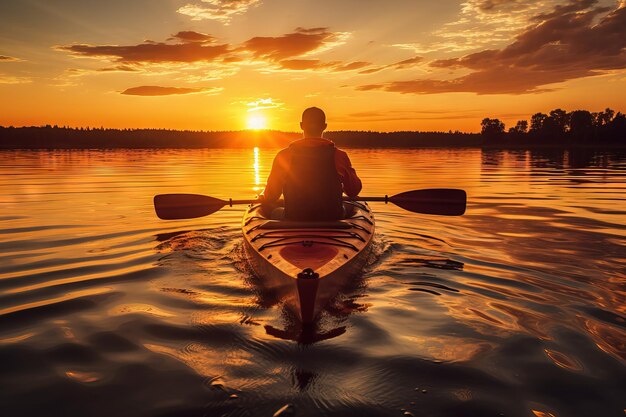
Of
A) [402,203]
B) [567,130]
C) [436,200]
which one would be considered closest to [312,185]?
[402,203]

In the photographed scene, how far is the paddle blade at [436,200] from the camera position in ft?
23.7

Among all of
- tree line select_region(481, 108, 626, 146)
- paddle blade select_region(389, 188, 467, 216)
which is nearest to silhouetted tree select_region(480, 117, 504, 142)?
tree line select_region(481, 108, 626, 146)

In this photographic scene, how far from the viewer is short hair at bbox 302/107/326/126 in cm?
541

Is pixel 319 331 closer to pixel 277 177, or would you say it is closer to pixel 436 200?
pixel 277 177

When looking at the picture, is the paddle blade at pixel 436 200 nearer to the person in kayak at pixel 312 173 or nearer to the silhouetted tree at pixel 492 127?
the person in kayak at pixel 312 173

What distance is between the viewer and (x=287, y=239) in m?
4.76

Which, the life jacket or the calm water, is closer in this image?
the calm water

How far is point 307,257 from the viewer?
4.08 metres

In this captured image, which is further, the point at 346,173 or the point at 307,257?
the point at 346,173

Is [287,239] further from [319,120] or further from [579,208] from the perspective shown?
[579,208]

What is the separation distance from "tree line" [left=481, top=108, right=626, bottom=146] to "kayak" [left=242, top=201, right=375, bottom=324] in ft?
336

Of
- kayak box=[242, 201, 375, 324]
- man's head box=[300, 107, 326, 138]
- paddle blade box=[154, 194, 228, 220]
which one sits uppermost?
man's head box=[300, 107, 326, 138]

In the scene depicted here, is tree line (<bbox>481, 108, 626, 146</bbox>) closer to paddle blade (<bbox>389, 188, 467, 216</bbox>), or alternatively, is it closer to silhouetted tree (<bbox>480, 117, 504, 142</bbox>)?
silhouetted tree (<bbox>480, 117, 504, 142</bbox>)

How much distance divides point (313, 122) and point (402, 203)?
8.42 feet
